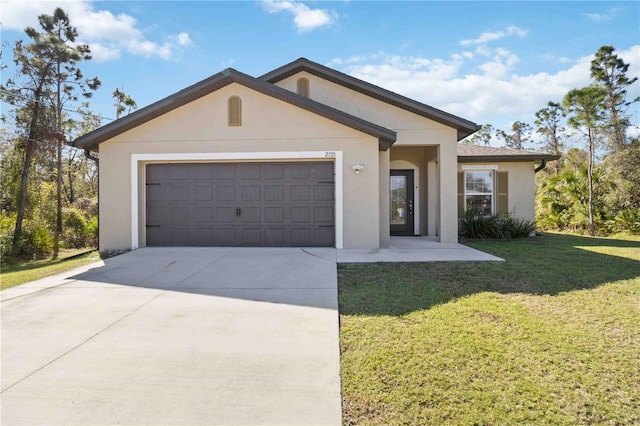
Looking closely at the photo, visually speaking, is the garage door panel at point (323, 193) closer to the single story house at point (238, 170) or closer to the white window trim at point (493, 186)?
the single story house at point (238, 170)

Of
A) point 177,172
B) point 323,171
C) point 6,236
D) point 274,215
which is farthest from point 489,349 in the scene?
point 6,236

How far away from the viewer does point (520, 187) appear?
13555 mm

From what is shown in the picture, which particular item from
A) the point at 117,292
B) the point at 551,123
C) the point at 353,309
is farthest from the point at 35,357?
the point at 551,123

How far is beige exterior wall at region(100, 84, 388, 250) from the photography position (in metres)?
9.48

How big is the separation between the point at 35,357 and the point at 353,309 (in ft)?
11.8

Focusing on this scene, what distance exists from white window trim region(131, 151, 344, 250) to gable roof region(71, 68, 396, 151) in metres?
0.88

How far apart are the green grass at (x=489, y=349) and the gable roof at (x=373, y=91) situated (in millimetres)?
5708

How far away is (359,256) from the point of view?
8500mm

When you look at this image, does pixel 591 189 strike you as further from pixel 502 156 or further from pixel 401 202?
pixel 401 202

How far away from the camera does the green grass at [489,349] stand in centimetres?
271

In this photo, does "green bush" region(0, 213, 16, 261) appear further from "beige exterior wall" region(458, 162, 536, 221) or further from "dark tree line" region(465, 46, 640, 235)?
"dark tree line" region(465, 46, 640, 235)

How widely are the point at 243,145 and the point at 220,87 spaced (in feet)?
5.36

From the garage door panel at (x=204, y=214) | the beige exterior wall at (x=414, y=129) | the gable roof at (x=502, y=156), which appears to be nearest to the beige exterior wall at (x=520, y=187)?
the gable roof at (x=502, y=156)

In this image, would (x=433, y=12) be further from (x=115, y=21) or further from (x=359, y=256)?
Answer: (x=115, y=21)
